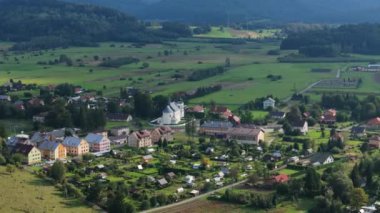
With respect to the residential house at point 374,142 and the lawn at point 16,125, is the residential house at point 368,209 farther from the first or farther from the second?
the lawn at point 16,125

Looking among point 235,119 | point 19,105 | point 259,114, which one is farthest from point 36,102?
point 259,114

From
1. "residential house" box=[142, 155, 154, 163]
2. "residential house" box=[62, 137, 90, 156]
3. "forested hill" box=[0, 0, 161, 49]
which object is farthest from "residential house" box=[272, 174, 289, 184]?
"forested hill" box=[0, 0, 161, 49]

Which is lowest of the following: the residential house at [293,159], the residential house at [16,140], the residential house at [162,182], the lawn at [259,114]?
the residential house at [162,182]

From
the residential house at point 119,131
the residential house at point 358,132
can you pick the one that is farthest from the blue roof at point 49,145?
the residential house at point 358,132

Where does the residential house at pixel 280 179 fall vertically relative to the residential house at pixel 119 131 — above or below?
below

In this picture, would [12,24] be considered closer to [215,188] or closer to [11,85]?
[11,85]

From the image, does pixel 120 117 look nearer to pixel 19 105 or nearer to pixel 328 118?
pixel 19 105
